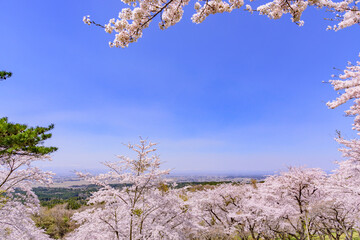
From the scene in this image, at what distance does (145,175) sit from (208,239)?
979 cm

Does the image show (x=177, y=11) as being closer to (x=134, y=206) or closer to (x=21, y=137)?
(x=21, y=137)

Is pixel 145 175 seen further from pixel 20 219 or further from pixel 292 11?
pixel 292 11

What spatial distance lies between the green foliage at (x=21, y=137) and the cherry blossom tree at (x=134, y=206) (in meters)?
2.05

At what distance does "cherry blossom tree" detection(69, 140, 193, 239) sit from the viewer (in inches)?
325

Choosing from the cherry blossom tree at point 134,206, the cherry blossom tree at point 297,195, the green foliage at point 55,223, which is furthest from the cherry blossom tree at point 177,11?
the green foliage at point 55,223

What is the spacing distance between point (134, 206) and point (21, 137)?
4.88 m

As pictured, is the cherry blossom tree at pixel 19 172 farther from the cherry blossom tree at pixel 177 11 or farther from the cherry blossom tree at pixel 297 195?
the cherry blossom tree at pixel 297 195

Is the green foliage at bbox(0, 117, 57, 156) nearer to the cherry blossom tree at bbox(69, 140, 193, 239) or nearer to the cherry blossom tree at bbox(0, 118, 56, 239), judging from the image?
the cherry blossom tree at bbox(0, 118, 56, 239)

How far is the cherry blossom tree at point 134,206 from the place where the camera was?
27.1 feet

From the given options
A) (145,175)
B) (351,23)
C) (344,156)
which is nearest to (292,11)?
(351,23)

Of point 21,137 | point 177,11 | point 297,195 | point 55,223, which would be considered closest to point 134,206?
point 21,137

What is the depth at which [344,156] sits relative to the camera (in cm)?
898

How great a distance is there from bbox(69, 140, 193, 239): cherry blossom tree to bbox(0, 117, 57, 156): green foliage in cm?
205

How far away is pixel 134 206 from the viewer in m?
8.20
